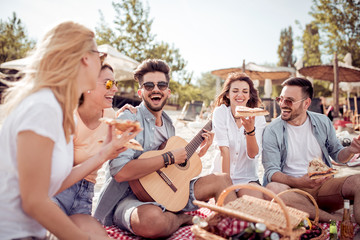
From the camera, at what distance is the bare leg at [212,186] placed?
9.93 feet

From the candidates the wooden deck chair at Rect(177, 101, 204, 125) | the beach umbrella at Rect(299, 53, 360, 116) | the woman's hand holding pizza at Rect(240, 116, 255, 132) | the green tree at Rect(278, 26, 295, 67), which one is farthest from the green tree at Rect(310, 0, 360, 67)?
the woman's hand holding pizza at Rect(240, 116, 255, 132)

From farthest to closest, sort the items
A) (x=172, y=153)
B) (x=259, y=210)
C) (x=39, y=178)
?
(x=172, y=153)
(x=259, y=210)
(x=39, y=178)

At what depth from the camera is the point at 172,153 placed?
9.70 feet

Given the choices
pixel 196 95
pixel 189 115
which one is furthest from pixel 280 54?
pixel 189 115

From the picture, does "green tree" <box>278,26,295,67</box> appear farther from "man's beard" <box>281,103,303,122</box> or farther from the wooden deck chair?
"man's beard" <box>281,103,303,122</box>

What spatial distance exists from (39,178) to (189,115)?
1389cm

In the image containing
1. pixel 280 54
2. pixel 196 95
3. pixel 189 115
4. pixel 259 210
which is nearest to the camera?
pixel 259 210

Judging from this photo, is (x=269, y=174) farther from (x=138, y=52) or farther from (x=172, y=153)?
(x=138, y=52)

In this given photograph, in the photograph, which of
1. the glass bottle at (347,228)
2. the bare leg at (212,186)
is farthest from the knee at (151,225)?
the glass bottle at (347,228)

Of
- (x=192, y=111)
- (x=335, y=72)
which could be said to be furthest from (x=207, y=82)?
(x=335, y=72)

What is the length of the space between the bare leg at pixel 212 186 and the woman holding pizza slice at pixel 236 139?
0.64 meters

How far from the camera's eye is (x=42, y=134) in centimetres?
144

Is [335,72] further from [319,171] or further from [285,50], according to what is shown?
[285,50]

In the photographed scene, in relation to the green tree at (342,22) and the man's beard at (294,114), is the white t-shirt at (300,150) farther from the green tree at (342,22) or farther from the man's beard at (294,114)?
the green tree at (342,22)
